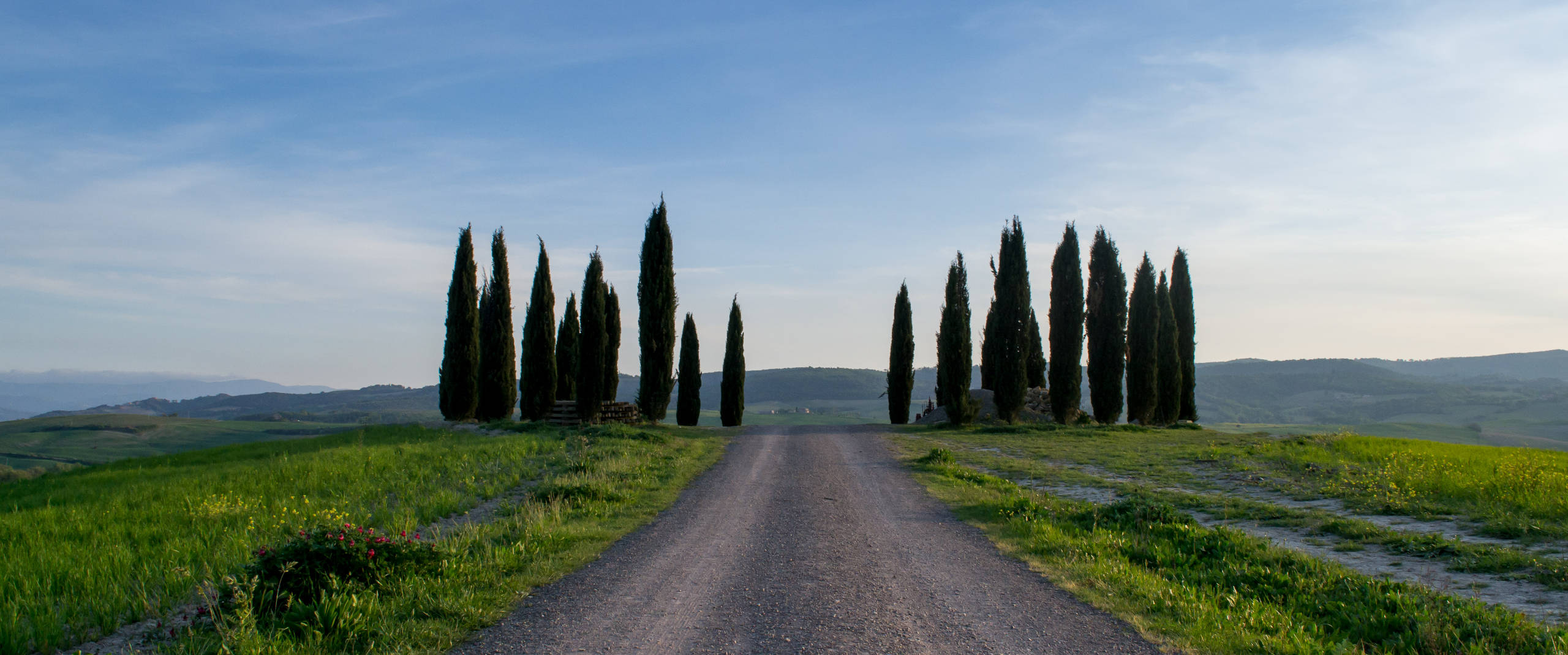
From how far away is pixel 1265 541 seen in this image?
8828mm

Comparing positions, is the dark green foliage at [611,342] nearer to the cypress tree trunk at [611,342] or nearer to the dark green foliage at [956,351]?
the cypress tree trunk at [611,342]

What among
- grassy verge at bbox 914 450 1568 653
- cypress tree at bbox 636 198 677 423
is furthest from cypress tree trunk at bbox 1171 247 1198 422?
grassy verge at bbox 914 450 1568 653

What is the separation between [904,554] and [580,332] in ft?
88.8

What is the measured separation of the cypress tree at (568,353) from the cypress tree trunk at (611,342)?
5.30 feet

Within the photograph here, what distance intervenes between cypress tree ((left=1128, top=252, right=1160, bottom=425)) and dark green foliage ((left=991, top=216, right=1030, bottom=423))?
5062mm

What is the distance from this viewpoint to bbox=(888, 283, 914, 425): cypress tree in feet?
136

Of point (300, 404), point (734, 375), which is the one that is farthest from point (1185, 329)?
point (300, 404)

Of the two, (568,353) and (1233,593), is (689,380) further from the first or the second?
(1233,593)

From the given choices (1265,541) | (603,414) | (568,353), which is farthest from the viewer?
(568,353)

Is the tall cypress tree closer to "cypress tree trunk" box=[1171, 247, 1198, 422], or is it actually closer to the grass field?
"cypress tree trunk" box=[1171, 247, 1198, 422]

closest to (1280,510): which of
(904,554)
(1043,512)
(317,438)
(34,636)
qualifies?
(1043,512)

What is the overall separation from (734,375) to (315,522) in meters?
30.9

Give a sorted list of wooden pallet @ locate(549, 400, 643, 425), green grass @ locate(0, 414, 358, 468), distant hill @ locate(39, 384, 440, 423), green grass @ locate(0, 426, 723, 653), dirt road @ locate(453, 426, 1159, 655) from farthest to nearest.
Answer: distant hill @ locate(39, 384, 440, 423) < green grass @ locate(0, 414, 358, 468) < wooden pallet @ locate(549, 400, 643, 425) < green grass @ locate(0, 426, 723, 653) < dirt road @ locate(453, 426, 1159, 655)

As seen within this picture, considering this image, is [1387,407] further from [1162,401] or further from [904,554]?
[904,554]
